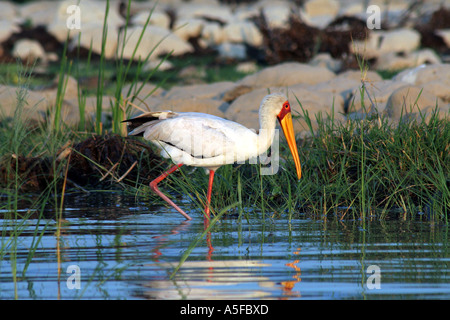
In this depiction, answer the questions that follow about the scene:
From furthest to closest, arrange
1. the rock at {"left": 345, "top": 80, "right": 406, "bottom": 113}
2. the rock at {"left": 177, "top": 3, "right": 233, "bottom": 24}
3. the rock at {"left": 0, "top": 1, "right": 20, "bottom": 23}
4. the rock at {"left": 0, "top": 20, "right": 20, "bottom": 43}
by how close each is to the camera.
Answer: the rock at {"left": 0, "top": 1, "right": 20, "bottom": 23} → the rock at {"left": 177, "top": 3, "right": 233, "bottom": 24} → the rock at {"left": 0, "top": 20, "right": 20, "bottom": 43} → the rock at {"left": 345, "top": 80, "right": 406, "bottom": 113}

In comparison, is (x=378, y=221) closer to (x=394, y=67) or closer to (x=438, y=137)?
(x=438, y=137)

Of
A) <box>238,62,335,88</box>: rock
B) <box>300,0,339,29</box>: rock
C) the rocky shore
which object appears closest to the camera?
the rocky shore

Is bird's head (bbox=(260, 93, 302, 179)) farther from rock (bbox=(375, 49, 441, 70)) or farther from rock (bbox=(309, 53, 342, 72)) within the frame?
rock (bbox=(375, 49, 441, 70))

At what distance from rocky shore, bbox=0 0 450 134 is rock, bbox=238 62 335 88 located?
0.03 metres

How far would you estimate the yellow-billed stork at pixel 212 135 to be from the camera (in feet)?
22.5

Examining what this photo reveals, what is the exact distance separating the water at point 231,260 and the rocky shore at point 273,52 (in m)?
2.42

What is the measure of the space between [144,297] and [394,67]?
16328 millimetres

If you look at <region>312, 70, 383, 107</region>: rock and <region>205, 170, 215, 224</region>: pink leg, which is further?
<region>312, 70, 383, 107</region>: rock

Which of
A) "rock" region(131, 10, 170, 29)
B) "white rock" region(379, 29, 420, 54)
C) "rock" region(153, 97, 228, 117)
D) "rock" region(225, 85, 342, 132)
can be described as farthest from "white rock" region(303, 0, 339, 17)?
"rock" region(153, 97, 228, 117)

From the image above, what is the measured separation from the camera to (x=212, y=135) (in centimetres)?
696

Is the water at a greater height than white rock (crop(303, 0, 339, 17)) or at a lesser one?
lesser

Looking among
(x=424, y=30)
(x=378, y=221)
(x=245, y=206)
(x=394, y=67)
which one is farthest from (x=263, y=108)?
(x=424, y=30)

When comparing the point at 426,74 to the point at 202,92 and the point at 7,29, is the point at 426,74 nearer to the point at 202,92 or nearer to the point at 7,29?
the point at 202,92

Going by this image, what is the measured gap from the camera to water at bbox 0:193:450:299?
4406 mm
